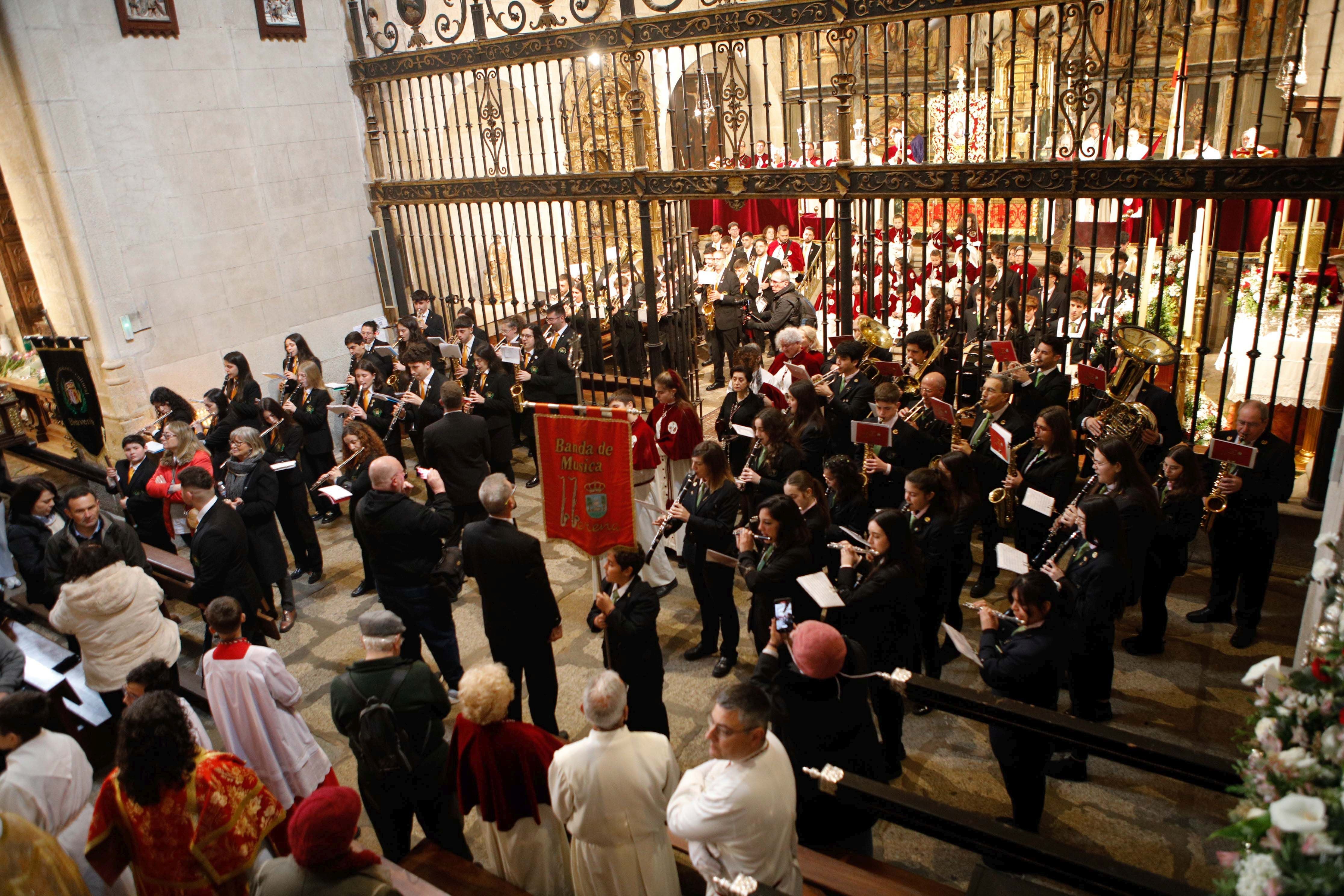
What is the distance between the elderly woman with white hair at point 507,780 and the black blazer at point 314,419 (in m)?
5.40

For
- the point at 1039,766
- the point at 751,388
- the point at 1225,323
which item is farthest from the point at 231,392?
the point at 1225,323

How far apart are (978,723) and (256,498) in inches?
207

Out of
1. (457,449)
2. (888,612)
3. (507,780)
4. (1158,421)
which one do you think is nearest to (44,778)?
(507,780)

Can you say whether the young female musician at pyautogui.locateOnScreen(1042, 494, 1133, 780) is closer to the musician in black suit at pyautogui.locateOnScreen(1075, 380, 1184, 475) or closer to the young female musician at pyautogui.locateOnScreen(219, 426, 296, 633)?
the musician in black suit at pyautogui.locateOnScreen(1075, 380, 1184, 475)

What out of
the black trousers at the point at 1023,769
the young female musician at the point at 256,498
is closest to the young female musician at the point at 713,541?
the black trousers at the point at 1023,769

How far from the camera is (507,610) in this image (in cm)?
532

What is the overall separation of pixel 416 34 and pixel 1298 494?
9.80 meters

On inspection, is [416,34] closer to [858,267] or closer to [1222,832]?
[858,267]

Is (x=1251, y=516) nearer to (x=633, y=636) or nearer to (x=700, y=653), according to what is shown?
(x=700, y=653)

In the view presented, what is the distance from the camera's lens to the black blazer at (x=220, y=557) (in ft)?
19.3

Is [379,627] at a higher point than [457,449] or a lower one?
higher

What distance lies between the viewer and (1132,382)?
→ 6555 millimetres

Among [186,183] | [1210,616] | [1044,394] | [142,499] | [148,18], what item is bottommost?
[1210,616]

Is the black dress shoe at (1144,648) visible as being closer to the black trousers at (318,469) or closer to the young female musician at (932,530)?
the young female musician at (932,530)
